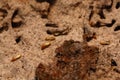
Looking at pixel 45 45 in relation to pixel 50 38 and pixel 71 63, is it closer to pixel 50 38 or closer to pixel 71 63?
pixel 50 38

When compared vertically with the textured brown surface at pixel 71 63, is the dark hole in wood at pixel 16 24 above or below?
above

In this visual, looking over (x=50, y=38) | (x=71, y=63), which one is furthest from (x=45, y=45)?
(x=71, y=63)

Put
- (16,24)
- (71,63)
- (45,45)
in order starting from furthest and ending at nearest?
(16,24) < (45,45) < (71,63)

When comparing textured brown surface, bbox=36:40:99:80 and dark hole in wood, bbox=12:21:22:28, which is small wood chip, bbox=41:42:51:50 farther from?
dark hole in wood, bbox=12:21:22:28

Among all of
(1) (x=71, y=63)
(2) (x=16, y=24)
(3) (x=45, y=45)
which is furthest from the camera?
(2) (x=16, y=24)

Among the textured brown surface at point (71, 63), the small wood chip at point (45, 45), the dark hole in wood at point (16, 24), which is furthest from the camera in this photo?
the dark hole in wood at point (16, 24)

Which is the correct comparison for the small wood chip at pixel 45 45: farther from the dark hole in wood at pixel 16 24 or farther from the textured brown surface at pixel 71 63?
the dark hole in wood at pixel 16 24

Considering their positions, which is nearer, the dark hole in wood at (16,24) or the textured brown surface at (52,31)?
the textured brown surface at (52,31)

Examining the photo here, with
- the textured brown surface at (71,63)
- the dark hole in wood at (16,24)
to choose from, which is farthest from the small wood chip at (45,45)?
the dark hole in wood at (16,24)

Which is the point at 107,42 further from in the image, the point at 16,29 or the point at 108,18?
the point at 16,29
